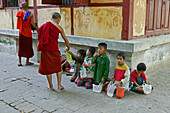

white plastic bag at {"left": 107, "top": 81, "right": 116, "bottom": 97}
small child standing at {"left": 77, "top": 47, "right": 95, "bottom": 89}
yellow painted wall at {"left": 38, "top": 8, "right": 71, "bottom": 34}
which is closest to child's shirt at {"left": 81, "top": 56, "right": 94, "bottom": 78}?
small child standing at {"left": 77, "top": 47, "right": 95, "bottom": 89}

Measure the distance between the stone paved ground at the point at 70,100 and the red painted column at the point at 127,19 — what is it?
1306mm

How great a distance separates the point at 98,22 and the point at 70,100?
214 cm

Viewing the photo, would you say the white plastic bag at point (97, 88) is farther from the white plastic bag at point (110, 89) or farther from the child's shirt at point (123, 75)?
the child's shirt at point (123, 75)

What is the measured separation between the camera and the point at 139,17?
446 centimetres

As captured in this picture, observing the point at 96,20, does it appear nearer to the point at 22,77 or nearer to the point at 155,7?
the point at 155,7

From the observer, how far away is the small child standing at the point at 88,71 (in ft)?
13.2

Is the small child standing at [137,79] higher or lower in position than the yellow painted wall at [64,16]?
lower

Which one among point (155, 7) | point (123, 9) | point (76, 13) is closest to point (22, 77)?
point (76, 13)

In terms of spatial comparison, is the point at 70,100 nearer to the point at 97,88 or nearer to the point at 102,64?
the point at 97,88

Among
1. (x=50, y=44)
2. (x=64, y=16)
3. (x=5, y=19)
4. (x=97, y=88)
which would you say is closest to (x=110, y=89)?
(x=97, y=88)

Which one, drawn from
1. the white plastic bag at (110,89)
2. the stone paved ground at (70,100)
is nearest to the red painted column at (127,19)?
the white plastic bag at (110,89)

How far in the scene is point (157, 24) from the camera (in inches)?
211

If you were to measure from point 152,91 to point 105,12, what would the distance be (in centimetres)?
209

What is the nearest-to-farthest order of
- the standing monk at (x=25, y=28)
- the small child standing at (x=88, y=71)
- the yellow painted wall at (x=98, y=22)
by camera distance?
the small child standing at (x=88, y=71) → the yellow painted wall at (x=98, y=22) → the standing monk at (x=25, y=28)
